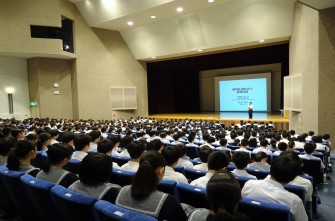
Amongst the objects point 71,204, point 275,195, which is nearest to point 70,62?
point 71,204

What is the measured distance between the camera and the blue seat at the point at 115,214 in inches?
57.5

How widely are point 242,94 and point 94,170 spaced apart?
648 inches

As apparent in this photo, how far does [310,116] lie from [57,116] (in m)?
12.1

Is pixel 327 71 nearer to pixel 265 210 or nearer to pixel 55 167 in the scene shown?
pixel 265 210

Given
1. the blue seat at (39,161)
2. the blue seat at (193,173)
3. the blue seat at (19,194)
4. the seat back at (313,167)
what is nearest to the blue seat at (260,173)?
the blue seat at (193,173)

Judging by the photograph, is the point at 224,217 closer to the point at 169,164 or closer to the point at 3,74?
the point at 169,164

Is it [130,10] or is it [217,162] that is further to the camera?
[130,10]

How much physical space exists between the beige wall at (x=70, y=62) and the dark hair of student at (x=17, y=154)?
433 inches

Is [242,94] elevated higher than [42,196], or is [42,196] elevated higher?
[242,94]

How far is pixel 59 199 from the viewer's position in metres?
1.92

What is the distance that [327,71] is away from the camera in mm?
7504

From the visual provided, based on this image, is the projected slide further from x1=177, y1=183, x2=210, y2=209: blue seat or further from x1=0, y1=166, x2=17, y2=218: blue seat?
x1=0, y1=166, x2=17, y2=218: blue seat

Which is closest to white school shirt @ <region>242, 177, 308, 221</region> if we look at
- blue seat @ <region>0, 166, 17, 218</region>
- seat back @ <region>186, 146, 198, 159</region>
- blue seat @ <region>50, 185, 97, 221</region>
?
blue seat @ <region>50, 185, 97, 221</region>

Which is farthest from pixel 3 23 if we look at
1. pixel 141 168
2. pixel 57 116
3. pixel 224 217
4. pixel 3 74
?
pixel 224 217
